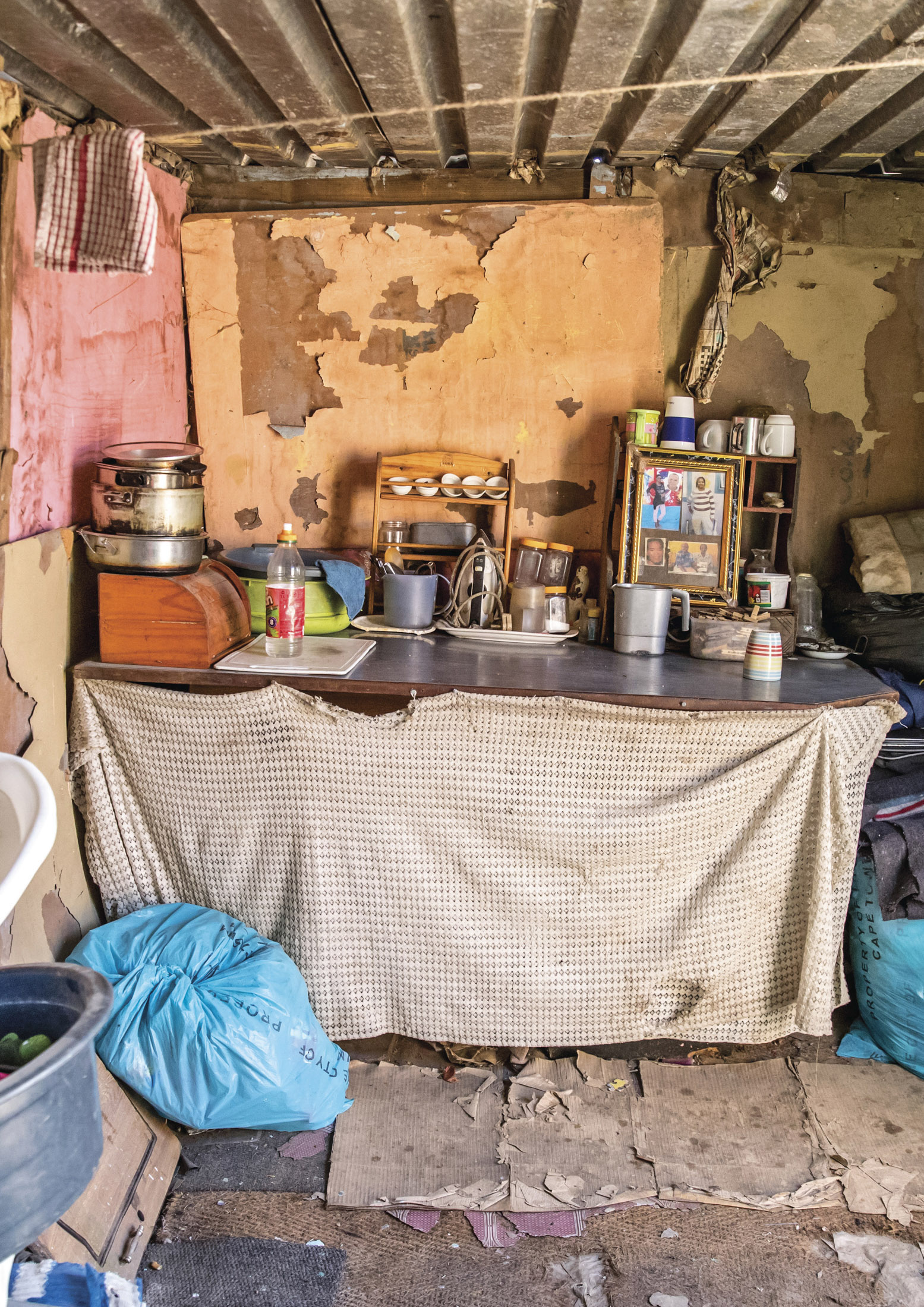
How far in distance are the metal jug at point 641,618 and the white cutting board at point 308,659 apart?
0.76 meters

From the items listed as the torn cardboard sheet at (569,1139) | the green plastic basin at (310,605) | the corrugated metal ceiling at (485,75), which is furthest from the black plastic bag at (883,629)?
the green plastic basin at (310,605)

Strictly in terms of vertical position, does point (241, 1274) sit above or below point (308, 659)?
below

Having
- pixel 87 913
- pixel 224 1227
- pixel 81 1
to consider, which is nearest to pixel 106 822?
pixel 87 913

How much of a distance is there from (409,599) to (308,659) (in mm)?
519

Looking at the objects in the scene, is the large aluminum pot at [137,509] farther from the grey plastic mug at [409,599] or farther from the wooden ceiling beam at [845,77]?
the wooden ceiling beam at [845,77]

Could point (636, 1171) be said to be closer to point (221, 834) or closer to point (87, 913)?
point (221, 834)

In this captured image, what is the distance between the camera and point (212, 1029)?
2.14 metres

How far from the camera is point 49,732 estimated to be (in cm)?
241

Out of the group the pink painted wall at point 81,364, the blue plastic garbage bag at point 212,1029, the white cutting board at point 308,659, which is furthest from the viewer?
the white cutting board at point 308,659

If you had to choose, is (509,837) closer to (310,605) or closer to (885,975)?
(310,605)

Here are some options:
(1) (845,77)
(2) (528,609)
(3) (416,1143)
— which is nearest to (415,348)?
(2) (528,609)

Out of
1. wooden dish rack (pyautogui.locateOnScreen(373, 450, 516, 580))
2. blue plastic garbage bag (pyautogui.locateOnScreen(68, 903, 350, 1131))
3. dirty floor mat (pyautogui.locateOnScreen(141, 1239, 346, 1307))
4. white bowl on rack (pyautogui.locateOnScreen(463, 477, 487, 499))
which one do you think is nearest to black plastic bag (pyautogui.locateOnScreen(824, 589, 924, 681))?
wooden dish rack (pyautogui.locateOnScreen(373, 450, 516, 580))

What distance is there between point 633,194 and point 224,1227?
3.16 meters

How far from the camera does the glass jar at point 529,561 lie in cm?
315
